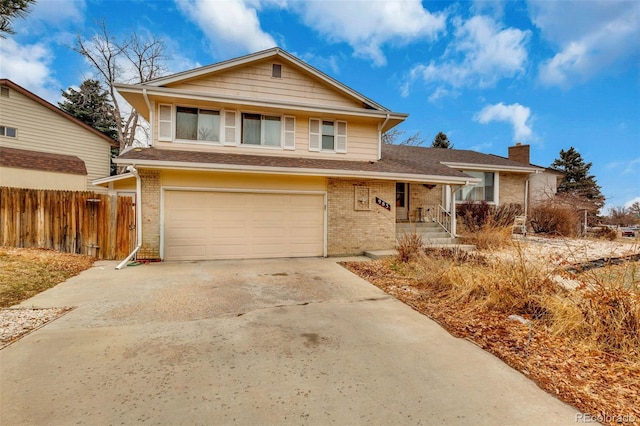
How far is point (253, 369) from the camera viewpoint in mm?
2926

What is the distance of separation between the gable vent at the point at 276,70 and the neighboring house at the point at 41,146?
1276 cm

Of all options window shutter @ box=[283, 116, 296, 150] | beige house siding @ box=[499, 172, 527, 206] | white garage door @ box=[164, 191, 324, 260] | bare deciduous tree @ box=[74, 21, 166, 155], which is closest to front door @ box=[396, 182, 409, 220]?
white garage door @ box=[164, 191, 324, 260]

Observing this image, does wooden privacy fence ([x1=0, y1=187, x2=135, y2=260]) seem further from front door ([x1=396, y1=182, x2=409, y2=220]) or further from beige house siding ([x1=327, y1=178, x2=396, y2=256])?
front door ([x1=396, y1=182, x2=409, y2=220])

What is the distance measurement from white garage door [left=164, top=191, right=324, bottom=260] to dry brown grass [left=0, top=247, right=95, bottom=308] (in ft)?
7.55

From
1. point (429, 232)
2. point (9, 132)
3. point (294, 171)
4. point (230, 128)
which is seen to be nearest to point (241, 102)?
point (230, 128)

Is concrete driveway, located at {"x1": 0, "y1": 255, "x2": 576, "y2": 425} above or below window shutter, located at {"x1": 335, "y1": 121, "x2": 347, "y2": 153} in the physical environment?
below

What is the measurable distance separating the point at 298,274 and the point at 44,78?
23918 mm

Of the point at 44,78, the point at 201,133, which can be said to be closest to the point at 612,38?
the point at 201,133

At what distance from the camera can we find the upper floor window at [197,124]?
9.80 meters

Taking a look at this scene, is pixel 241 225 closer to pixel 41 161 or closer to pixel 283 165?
pixel 283 165

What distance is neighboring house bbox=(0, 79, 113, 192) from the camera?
45.7 ft

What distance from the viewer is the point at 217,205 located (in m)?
9.24

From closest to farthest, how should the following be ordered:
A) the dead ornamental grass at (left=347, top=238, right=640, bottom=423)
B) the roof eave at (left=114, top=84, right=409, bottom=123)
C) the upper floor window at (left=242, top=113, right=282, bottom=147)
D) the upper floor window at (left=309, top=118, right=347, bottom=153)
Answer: the dead ornamental grass at (left=347, top=238, right=640, bottom=423), the roof eave at (left=114, top=84, right=409, bottom=123), the upper floor window at (left=242, top=113, right=282, bottom=147), the upper floor window at (left=309, top=118, right=347, bottom=153)

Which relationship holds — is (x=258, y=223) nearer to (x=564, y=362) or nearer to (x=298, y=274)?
(x=298, y=274)
